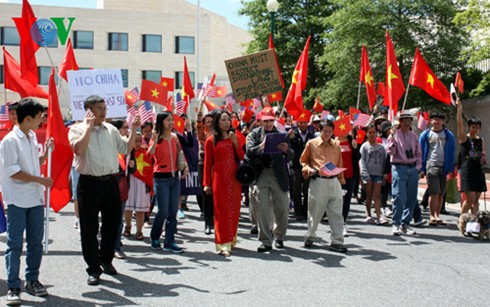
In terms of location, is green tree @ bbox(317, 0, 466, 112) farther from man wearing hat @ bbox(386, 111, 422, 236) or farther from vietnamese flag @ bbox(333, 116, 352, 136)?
man wearing hat @ bbox(386, 111, 422, 236)

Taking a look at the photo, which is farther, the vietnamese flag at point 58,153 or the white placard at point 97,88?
the white placard at point 97,88

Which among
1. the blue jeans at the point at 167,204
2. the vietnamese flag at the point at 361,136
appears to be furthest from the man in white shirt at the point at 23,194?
the vietnamese flag at the point at 361,136

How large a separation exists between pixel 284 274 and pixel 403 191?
3.32 metres

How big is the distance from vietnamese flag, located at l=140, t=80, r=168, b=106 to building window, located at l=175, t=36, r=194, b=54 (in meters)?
39.1

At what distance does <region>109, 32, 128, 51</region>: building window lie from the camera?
47.6 metres

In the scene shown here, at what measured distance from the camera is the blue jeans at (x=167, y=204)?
24.8 feet

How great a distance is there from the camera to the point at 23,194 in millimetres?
5309

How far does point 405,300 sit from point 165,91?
658 cm

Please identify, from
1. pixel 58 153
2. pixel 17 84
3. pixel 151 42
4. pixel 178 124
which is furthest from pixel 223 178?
pixel 151 42

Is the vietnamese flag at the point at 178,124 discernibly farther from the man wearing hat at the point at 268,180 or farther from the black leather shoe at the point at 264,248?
the black leather shoe at the point at 264,248

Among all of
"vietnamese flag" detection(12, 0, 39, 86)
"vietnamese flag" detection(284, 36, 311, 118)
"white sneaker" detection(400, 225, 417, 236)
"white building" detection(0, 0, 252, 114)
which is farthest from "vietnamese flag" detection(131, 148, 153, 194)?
"white building" detection(0, 0, 252, 114)

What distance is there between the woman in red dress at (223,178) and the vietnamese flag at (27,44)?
3032 mm

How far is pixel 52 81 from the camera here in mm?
6848

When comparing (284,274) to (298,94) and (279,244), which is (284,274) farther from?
(298,94)
